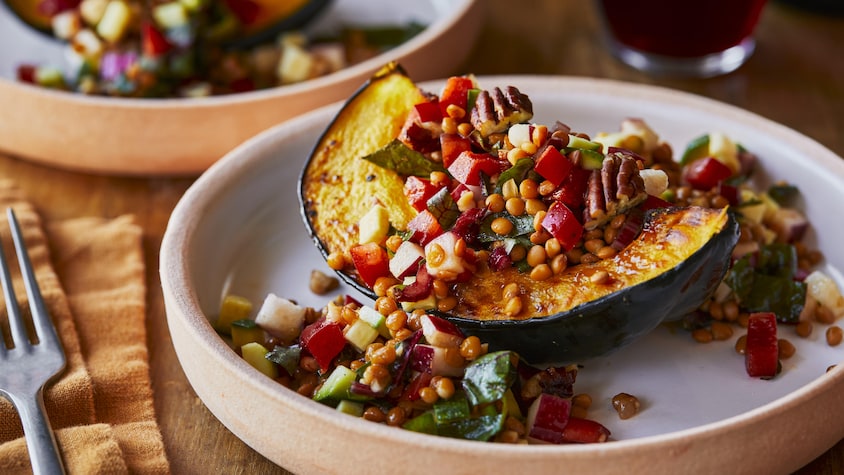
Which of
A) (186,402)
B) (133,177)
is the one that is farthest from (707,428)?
(133,177)

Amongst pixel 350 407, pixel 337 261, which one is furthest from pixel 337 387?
pixel 337 261

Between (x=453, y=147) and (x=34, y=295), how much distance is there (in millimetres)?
1262

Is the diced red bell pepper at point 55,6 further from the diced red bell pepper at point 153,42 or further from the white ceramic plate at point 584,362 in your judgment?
the white ceramic plate at point 584,362

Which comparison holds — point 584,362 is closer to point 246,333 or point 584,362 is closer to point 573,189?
point 573,189

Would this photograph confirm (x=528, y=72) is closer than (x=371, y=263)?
No

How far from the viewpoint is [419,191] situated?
2539 mm

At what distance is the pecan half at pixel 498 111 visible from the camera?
2475mm

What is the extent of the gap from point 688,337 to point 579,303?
1.69 ft

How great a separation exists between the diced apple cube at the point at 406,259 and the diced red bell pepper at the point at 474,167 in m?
0.21

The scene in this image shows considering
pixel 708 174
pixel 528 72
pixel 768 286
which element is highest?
pixel 708 174

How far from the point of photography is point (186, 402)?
2582 millimetres

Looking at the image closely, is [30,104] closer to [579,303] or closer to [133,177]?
[133,177]

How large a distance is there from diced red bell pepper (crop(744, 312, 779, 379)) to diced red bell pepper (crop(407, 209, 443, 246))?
852 mm

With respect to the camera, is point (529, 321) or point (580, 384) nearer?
point (529, 321)
